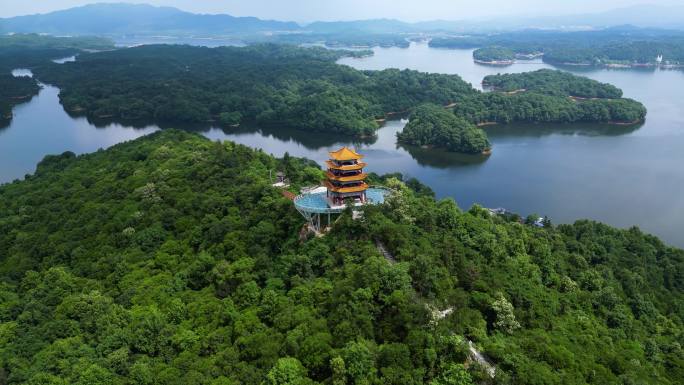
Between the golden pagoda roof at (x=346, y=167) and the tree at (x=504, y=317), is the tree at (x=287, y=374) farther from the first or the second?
the golden pagoda roof at (x=346, y=167)

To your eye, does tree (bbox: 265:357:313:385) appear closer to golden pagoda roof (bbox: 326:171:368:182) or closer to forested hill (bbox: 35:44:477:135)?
golden pagoda roof (bbox: 326:171:368:182)

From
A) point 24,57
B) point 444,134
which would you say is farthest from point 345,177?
point 24,57

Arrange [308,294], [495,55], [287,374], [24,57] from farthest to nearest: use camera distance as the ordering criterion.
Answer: [495,55]
[24,57]
[308,294]
[287,374]

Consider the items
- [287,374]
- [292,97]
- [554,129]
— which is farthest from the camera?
[292,97]

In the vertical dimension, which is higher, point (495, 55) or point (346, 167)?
point (495, 55)

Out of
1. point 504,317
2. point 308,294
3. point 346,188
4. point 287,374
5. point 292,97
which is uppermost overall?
point 346,188

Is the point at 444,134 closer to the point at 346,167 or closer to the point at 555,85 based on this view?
the point at 346,167

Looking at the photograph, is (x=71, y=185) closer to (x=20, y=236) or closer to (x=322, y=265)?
(x=20, y=236)
